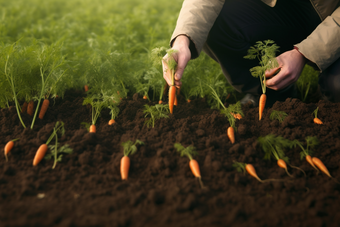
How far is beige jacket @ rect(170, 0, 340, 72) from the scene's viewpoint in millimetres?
2357

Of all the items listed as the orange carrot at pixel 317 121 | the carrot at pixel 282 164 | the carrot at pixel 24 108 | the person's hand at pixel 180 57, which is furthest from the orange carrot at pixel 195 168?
the carrot at pixel 24 108

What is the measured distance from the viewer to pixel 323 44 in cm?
236

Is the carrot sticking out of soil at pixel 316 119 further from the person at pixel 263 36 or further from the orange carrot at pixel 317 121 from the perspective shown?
the person at pixel 263 36

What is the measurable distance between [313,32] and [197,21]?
108cm

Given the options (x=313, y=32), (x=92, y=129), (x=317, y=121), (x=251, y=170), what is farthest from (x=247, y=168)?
(x=313, y=32)

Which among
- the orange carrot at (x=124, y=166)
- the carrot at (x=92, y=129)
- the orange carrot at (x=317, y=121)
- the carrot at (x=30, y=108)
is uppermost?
the orange carrot at (x=124, y=166)

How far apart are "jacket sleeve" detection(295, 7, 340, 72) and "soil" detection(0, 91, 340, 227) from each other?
1.58 feet

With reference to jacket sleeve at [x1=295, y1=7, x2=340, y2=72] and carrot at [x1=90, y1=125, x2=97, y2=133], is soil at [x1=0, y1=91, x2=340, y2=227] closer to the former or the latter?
carrot at [x1=90, y1=125, x2=97, y2=133]

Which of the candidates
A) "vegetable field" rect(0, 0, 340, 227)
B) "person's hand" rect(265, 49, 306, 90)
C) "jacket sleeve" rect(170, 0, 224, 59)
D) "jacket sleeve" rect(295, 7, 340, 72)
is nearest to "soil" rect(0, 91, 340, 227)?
"vegetable field" rect(0, 0, 340, 227)

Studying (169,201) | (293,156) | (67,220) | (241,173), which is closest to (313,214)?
(241,173)

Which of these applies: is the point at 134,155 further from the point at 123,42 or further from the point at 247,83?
the point at 123,42

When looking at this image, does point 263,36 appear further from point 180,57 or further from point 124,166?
point 124,166

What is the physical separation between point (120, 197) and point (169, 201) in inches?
11.7

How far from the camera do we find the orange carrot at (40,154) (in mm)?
1904
